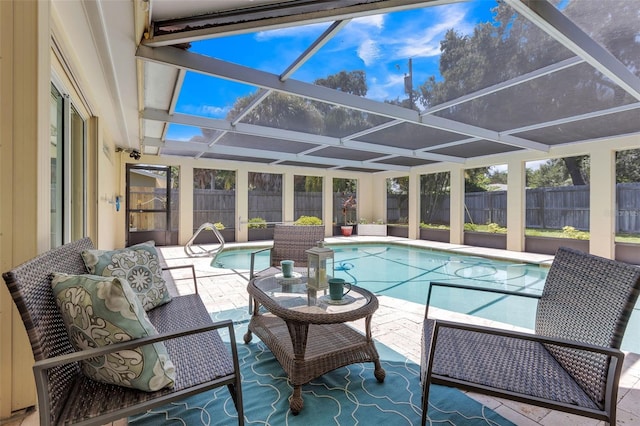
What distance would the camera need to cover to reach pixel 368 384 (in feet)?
6.60

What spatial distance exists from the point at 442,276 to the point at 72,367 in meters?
5.54

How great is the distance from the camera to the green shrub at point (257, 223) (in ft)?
33.7

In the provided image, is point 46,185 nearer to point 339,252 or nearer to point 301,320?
point 301,320

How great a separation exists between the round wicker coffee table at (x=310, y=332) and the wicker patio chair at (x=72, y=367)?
449 mm

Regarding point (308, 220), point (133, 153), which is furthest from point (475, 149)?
point (133, 153)

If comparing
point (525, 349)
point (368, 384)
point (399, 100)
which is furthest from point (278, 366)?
point (399, 100)

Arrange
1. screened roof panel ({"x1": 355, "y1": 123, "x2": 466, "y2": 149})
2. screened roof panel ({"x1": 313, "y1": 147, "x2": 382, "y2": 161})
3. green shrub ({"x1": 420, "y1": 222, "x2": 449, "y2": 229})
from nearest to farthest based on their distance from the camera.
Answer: screened roof panel ({"x1": 355, "y1": 123, "x2": 466, "y2": 149}) → screened roof panel ({"x1": 313, "y1": 147, "x2": 382, "y2": 161}) → green shrub ({"x1": 420, "y1": 222, "x2": 449, "y2": 229})

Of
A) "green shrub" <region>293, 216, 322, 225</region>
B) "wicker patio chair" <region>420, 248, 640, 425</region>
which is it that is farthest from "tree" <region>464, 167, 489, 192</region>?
"wicker patio chair" <region>420, 248, 640, 425</region>

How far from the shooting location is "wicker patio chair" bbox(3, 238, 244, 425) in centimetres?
106

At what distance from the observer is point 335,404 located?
1.81 m

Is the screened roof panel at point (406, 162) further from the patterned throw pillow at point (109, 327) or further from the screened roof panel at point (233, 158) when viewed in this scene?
the patterned throw pillow at point (109, 327)

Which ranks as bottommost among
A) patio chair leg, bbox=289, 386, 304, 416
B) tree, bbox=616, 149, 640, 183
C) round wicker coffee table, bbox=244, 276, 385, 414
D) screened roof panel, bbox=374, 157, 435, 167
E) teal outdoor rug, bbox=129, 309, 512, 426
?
teal outdoor rug, bbox=129, 309, 512, 426

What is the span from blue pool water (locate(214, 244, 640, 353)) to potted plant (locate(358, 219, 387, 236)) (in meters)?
2.08

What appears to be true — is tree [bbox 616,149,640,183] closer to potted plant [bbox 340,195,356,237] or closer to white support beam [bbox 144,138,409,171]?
white support beam [bbox 144,138,409,171]
